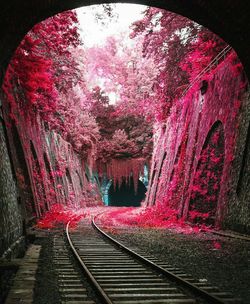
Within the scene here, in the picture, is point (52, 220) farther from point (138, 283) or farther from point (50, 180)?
point (138, 283)

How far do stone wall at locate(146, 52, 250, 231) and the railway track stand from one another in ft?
15.1

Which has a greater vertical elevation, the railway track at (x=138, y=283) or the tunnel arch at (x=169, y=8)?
the tunnel arch at (x=169, y=8)

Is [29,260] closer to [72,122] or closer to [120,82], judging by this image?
[72,122]

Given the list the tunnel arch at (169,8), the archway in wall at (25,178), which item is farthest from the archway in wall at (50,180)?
the tunnel arch at (169,8)

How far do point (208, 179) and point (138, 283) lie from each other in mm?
10071

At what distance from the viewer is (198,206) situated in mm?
16531

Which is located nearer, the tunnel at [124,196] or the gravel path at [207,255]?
the gravel path at [207,255]

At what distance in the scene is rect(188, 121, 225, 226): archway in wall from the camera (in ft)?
49.8

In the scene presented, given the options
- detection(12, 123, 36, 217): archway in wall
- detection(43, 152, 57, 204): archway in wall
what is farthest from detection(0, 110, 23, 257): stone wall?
detection(43, 152, 57, 204): archway in wall

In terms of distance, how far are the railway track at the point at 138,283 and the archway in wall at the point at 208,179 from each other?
6.70 metres

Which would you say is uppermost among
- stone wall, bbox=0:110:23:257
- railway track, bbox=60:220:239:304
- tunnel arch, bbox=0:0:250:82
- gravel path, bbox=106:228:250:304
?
tunnel arch, bbox=0:0:250:82

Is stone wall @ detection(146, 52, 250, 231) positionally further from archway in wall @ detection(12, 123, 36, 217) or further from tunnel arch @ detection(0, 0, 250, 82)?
archway in wall @ detection(12, 123, 36, 217)

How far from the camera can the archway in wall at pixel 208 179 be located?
598 inches

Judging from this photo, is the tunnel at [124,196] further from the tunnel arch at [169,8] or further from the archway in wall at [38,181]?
the tunnel arch at [169,8]
